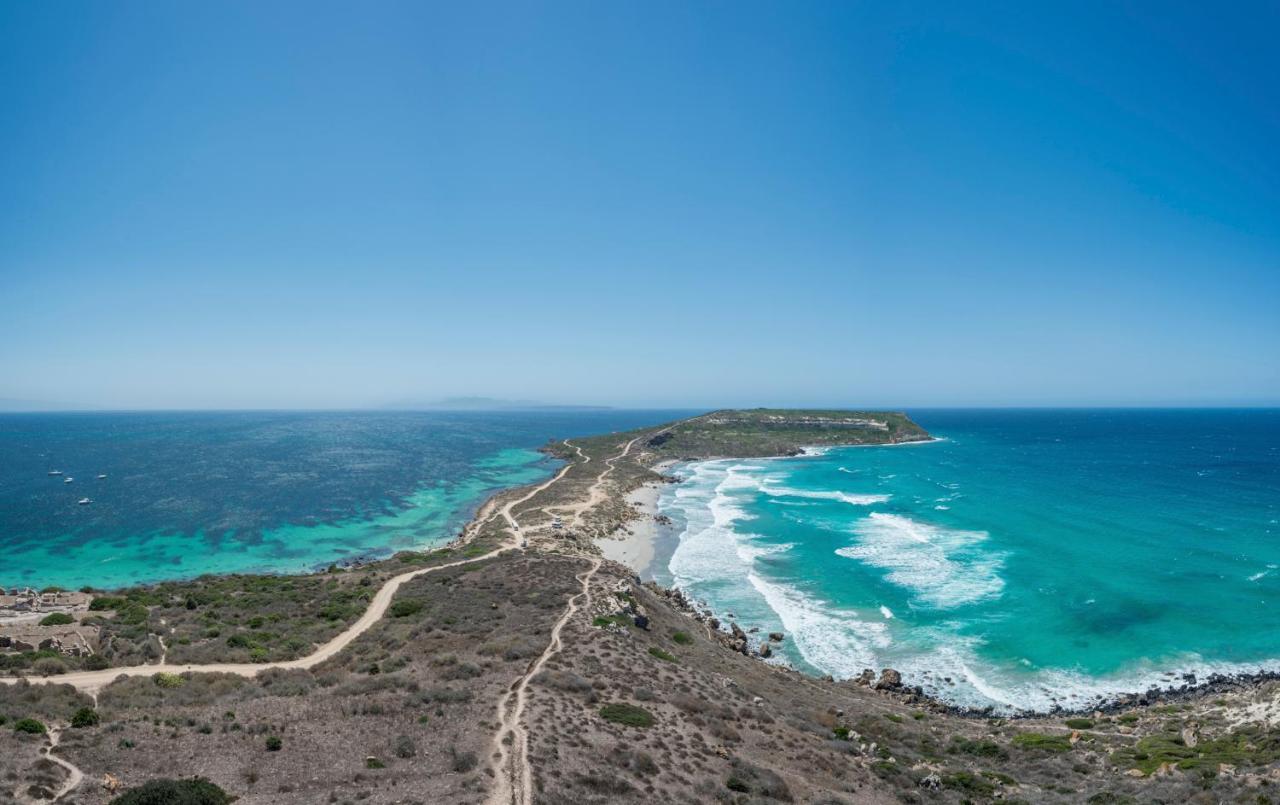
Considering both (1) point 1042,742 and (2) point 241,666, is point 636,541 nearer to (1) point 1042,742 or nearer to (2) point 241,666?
(2) point 241,666

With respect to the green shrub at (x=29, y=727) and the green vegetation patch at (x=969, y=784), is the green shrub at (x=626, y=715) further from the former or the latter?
the green shrub at (x=29, y=727)

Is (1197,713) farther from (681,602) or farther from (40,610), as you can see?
(40,610)

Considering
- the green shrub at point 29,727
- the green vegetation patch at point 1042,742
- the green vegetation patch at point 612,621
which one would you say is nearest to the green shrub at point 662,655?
the green vegetation patch at point 612,621

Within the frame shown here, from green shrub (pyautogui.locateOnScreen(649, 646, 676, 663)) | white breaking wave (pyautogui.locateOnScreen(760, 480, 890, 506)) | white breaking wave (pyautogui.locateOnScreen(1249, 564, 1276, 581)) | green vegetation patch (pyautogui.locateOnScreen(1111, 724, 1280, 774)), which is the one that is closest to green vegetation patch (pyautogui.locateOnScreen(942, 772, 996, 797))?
green vegetation patch (pyautogui.locateOnScreen(1111, 724, 1280, 774))

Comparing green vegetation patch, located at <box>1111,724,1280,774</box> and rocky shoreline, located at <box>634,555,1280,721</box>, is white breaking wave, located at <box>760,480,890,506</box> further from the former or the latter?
green vegetation patch, located at <box>1111,724,1280,774</box>

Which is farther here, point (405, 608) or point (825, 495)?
point (825, 495)

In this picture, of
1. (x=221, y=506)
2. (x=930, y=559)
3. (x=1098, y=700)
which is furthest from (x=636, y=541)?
(x=221, y=506)
